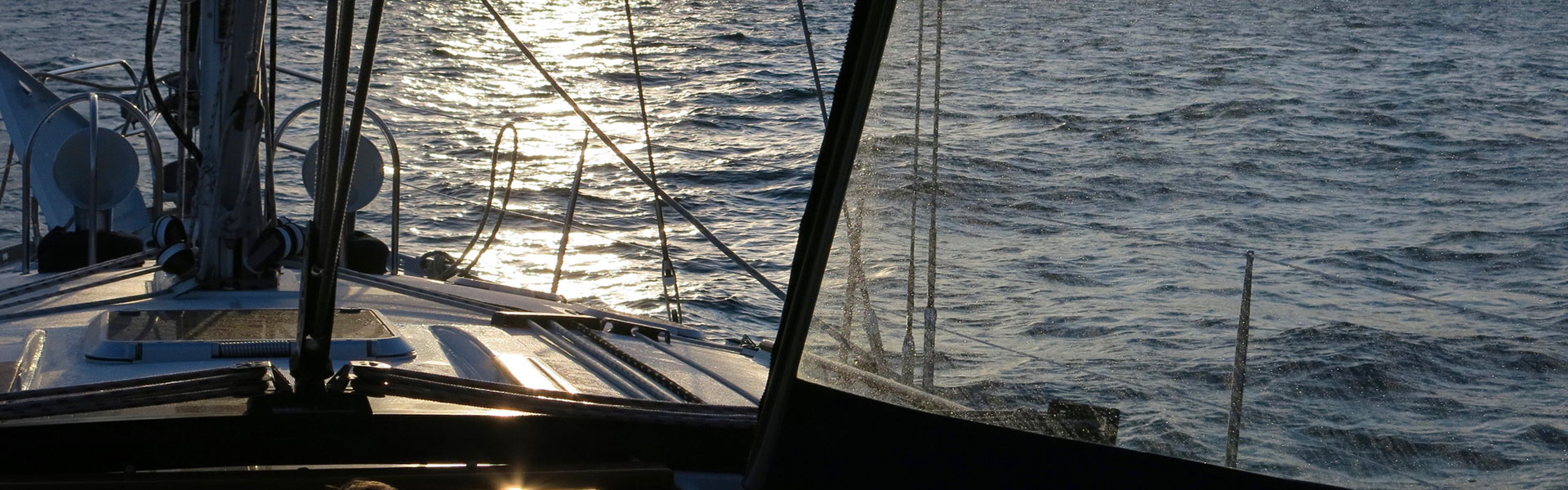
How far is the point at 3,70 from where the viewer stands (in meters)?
5.21

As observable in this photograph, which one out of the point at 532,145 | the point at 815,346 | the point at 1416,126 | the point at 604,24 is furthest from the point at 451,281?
the point at 604,24

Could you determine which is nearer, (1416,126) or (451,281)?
(1416,126)

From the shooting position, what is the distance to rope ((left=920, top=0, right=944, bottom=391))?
132 centimetres

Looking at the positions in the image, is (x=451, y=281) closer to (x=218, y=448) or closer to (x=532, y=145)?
(x=218, y=448)

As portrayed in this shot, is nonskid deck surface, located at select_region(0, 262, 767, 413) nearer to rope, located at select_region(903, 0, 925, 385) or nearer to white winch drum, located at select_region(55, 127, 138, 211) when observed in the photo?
white winch drum, located at select_region(55, 127, 138, 211)

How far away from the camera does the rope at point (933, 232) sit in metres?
1.32

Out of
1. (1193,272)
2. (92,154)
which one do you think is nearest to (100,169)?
(92,154)

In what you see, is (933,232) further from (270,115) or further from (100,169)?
(100,169)

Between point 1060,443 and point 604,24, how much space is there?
19.6m

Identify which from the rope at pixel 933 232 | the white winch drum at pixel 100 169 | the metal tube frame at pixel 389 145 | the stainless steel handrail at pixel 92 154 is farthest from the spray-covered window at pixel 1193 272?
the white winch drum at pixel 100 169

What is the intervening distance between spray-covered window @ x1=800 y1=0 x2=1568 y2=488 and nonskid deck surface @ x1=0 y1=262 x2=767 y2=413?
71 cm

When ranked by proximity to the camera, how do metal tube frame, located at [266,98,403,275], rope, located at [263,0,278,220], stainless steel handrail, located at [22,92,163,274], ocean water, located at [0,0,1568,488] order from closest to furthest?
ocean water, located at [0,0,1568,488]
rope, located at [263,0,278,220]
metal tube frame, located at [266,98,403,275]
stainless steel handrail, located at [22,92,163,274]

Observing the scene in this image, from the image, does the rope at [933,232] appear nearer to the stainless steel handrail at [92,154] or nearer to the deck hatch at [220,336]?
the deck hatch at [220,336]

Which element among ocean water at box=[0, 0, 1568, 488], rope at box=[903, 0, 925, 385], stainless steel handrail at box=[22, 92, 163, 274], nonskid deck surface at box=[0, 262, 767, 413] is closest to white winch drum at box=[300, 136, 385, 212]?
nonskid deck surface at box=[0, 262, 767, 413]
